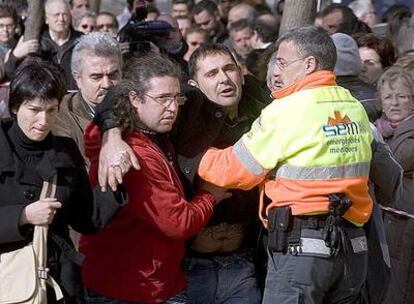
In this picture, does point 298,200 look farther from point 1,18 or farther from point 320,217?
point 1,18

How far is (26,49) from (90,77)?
10.6 ft

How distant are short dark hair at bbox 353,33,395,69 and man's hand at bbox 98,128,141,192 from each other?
4222 millimetres

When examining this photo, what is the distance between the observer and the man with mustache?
545 centimetres

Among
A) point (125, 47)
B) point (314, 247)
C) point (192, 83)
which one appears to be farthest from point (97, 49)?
point (314, 247)

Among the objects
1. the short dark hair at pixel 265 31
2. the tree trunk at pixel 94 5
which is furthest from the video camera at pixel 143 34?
the tree trunk at pixel 94 5

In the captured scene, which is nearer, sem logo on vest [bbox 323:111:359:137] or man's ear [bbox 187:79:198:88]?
sem logo on vest [bbox 323:111:359:137]

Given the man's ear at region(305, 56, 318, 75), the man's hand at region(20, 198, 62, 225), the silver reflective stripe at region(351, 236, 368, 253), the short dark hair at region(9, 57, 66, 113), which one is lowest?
the silver reflective stripe at region(351, 236, 368, 253)

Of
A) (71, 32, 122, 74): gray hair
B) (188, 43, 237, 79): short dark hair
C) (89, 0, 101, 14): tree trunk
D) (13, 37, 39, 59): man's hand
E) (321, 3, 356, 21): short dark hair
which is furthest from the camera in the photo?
(89, 0, 101, 14): tree trunk

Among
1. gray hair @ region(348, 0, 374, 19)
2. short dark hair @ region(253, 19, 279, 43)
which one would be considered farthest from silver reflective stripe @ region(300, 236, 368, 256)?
gray hair @ region(348, 0, 374, 19)

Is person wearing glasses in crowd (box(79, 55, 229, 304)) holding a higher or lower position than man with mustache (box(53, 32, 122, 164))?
lower

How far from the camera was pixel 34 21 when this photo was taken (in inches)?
371

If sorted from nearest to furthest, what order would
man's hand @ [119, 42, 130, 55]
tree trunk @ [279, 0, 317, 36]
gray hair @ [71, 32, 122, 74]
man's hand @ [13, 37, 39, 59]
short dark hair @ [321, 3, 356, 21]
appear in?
gray hair @ [71, 32, 122, 74]
man's hand @ [119, 42, 130, 55]
tree trunk @ [279, 0, 317, 36]
man's hand @ [13, 37, 39, 59]
short dark hair @ [321, 3, 356, 21]

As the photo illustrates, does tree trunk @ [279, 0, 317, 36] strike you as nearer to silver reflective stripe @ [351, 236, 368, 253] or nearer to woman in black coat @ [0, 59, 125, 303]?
silver reflective stripe @ [351, 236, 368, 253]

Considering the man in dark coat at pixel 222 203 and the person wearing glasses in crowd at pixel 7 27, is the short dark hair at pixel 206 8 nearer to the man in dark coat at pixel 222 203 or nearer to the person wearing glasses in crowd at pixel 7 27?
the person wearing glasses in crowd at pixel 7 27
